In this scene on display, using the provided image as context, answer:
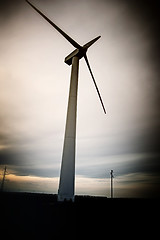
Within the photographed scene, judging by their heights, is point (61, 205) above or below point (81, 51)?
below

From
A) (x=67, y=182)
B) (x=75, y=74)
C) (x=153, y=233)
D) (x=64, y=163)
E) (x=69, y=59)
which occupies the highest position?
(x=69, y=59)

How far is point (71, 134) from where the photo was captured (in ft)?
61.2

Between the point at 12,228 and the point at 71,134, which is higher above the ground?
the point at 71,134

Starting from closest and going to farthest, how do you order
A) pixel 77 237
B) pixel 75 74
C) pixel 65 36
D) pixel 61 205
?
pixel 77 237, pixel 61 205, pixel 75 74, pixel 65 36

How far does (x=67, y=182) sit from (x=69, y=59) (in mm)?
18097

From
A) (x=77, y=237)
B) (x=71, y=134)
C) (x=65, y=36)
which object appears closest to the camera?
(x=77, y=237)

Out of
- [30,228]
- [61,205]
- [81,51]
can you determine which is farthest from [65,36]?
[30,228]

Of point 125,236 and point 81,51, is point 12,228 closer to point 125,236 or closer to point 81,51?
point 125,236

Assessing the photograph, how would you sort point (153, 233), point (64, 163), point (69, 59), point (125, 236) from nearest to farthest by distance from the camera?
1. point (125, 236)
2. point (153, 233)
3. point (64, 163)
4. point (69, 59)

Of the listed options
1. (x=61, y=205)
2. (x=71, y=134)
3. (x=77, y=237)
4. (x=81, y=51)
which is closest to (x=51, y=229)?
(x=77, y=237)

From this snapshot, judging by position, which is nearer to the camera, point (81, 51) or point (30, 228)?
point (30, 228)

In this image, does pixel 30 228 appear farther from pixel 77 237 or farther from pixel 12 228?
pixel 77 237

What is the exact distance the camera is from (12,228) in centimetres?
837

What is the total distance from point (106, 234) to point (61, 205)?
344 inches
